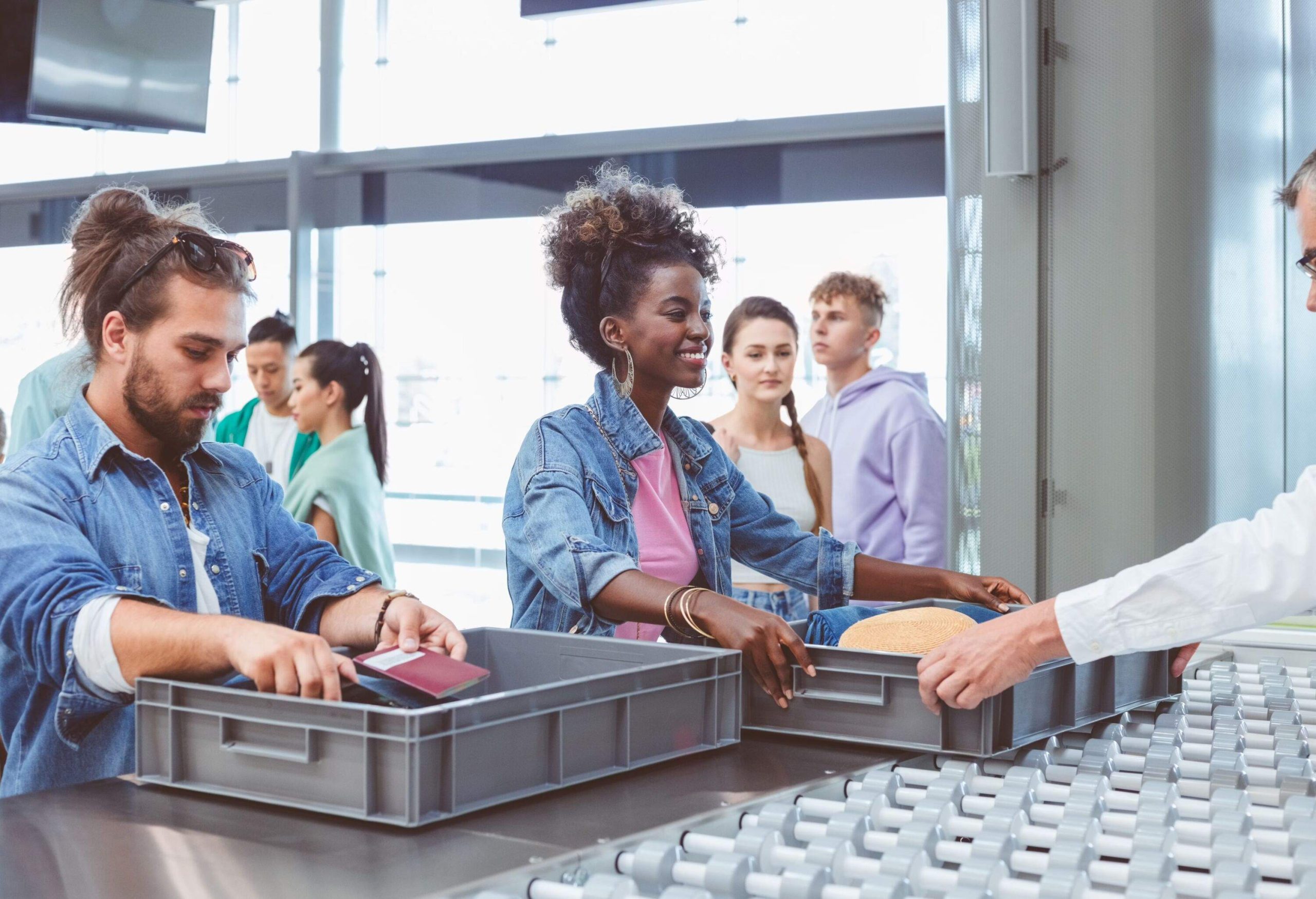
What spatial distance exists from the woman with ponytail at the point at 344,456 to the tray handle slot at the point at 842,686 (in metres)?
3.02

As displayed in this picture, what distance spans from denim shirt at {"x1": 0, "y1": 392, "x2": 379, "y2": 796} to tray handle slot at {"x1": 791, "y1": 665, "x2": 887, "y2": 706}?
68 centimetres

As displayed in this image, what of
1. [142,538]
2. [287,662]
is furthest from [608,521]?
[287,662]

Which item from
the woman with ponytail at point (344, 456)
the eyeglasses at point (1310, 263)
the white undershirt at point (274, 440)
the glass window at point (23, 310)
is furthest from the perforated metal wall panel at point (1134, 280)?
the glass window at point (23, 310)

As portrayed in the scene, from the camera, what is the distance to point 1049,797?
1242mm

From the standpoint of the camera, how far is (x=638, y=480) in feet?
7.11

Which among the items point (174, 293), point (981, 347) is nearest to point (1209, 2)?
point (981, 347)

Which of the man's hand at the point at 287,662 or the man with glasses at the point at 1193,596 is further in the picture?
the man with glasses at the point at 1193,596

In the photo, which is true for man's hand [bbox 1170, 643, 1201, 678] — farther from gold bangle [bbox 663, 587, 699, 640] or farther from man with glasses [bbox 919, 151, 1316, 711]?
gold bangle [bbox 663, 587, 699, 640]

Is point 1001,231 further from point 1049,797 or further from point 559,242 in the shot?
point 1049,797

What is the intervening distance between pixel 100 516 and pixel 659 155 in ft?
16.7

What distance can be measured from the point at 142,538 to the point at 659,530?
2.62 ft

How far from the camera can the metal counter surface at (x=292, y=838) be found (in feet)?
3.38

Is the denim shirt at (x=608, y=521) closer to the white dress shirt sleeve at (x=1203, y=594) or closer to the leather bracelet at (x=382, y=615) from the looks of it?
the leather bracelet at (x=382, y=615)

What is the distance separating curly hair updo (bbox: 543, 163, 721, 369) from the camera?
2303 mm
